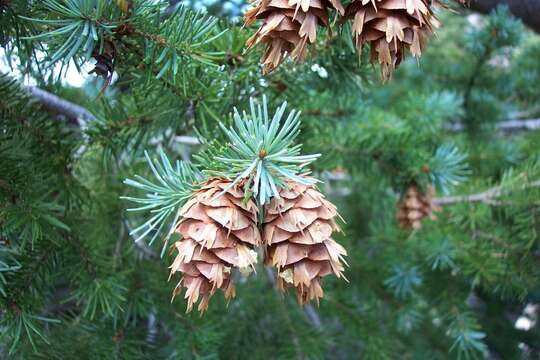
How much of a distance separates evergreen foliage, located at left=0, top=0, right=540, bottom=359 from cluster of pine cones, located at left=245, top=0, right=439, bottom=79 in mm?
40

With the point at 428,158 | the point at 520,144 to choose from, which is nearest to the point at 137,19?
the point at 428,158

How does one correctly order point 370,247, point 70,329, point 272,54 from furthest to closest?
point 370,247 → point 70,329 → point 272,54

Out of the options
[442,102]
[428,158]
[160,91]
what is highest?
[442,102]

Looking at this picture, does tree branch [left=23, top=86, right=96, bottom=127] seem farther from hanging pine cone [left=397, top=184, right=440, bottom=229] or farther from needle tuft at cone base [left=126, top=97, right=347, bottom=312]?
hanging pine cone [left=397, top=184, right=440, bottom=229]

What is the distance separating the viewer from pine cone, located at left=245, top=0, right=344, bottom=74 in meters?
0.48

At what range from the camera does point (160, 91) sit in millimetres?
715

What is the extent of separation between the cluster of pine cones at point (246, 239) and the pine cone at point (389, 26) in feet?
0.52

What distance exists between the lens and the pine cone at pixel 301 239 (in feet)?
1.63

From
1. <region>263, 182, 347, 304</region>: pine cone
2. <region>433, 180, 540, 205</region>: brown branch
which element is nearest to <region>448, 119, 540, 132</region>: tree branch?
<region>433, 180, 540, 205</region>: brown branch

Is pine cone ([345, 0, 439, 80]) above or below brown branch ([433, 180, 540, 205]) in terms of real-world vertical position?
below

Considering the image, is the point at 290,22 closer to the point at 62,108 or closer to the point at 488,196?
the point at 62,108

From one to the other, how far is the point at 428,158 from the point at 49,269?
0.74m

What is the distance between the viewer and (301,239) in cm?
50

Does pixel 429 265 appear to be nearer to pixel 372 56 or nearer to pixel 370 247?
pixel 370 247
